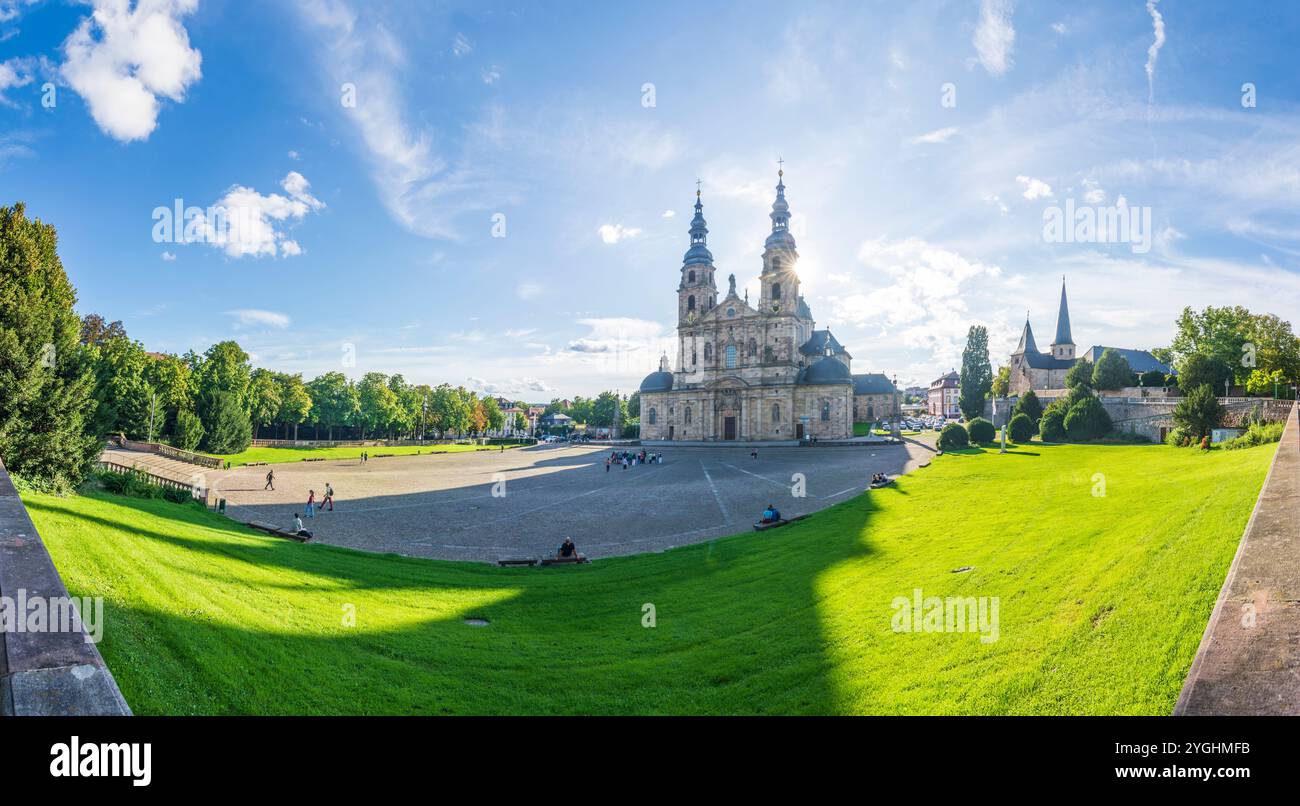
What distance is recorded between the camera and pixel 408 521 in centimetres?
2266

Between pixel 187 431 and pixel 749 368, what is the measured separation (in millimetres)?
64211

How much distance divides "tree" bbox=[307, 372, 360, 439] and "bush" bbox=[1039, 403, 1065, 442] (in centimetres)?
9064

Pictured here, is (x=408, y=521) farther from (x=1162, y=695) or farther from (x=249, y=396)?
(x=249, y=396)

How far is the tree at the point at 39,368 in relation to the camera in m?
14.6

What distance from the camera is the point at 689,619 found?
1041cm

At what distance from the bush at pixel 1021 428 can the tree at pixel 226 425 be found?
2866 inches

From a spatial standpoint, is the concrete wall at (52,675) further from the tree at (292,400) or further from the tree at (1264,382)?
the tree at (292,400)

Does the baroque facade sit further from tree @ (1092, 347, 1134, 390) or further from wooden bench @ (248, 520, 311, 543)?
wooden bench @ (248, 520, 311, 543)

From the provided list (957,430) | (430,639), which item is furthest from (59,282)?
(957,430)

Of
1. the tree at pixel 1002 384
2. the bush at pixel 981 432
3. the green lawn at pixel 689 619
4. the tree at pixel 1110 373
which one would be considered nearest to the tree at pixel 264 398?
the green lawn at pixel 689 619

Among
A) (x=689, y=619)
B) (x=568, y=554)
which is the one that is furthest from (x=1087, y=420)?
(x=689, y=619)

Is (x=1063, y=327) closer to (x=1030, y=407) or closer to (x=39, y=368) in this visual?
(x=1030, y=407)

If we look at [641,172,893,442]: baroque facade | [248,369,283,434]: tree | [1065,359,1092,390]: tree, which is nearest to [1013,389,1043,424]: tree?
[1065,359,1092,390]: tree

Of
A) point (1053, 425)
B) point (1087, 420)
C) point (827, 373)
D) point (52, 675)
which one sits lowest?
point (1053, 425)
